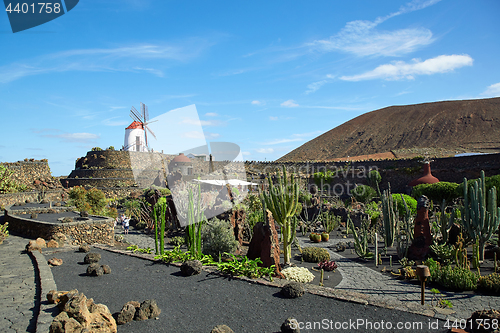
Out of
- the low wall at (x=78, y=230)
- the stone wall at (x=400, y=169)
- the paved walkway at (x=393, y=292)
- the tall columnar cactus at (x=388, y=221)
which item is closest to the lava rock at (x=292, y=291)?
the paved walkway at (x=393, y=292)

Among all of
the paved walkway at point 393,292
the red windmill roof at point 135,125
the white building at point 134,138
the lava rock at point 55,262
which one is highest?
the red windmill roof at point 135,125

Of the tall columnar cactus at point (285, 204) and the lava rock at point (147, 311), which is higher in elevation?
the tall columnar cactus at point (285, 204)

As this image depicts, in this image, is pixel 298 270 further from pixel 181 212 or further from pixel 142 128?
pixel 142 128

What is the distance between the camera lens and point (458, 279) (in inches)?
252

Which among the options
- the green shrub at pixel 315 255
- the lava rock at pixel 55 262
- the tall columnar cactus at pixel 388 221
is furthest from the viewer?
the tall columnar cactus at pixel 388 221

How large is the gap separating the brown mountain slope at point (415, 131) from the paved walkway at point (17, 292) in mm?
57167

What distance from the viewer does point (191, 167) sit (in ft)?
131

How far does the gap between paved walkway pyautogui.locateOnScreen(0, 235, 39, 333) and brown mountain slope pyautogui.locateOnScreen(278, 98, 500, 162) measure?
57.2 m

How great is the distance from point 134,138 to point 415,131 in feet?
173

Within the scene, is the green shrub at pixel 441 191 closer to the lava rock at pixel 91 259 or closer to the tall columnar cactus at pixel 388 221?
the tall columnar cactus at pixel 388 221

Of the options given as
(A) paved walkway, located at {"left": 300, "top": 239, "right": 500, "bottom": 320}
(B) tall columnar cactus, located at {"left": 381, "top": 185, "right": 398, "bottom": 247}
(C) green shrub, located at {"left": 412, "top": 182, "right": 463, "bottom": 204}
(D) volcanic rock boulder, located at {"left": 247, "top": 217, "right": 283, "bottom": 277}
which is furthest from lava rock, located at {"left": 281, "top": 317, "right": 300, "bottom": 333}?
(C) green shrub, located at {"left": 412, "top": 182, "right": 463, "bottom": 204}

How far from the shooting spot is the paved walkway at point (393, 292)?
17.6ft

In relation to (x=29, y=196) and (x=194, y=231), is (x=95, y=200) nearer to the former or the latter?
(x=29, y=196)

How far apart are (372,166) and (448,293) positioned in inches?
1079
